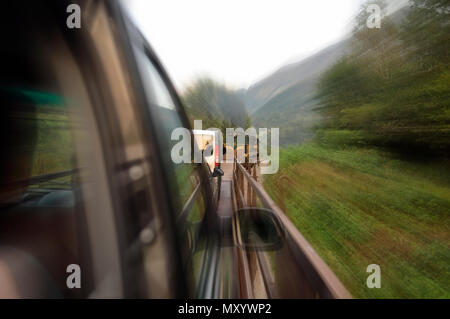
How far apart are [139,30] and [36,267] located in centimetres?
80

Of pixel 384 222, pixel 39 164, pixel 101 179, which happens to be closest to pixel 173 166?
pixel 101 179

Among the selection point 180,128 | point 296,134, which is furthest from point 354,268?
point 296,134

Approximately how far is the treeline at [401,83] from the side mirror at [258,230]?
4216mm

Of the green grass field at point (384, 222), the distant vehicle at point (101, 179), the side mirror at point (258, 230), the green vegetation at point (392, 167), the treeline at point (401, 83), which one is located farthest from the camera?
the treeline at point (401, 83)

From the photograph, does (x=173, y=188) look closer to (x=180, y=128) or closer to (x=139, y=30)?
(x=180, y=128)

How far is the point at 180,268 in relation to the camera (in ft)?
2.34

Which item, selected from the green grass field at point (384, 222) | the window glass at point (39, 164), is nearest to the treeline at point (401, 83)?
the green grass field at point (384, 222)

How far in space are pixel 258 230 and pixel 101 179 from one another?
30.7 inches

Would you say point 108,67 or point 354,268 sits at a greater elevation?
point 108,67

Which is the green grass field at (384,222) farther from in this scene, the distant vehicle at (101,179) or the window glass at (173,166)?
the distant vehicle at (101,179)

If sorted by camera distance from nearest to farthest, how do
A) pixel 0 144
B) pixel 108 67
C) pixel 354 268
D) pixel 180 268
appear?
1. pixel 108 67
2. pixel 180 268
3. pixel 0 144
4. pixel 354 268

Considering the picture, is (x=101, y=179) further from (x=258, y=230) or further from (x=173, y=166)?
(x=258, y=230)

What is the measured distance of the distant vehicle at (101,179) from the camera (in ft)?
1.87

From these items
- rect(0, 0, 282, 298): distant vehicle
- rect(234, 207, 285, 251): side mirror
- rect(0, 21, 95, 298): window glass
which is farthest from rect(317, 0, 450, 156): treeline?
rect(0, 21, 95, 298): window glass
